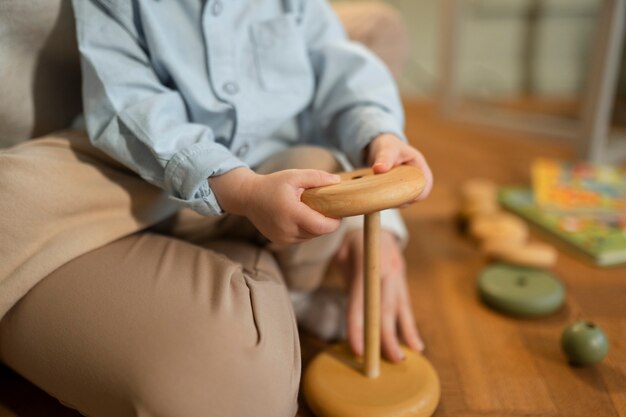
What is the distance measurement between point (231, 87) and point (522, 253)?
44 cm

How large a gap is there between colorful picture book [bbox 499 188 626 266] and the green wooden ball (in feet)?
0.78

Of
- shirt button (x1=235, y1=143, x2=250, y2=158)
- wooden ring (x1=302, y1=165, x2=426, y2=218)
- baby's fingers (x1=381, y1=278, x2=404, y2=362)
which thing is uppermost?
wooden ring (x1=302, y1=165, x2=426, y2=218)

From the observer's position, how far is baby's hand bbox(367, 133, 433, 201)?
1.69 feet

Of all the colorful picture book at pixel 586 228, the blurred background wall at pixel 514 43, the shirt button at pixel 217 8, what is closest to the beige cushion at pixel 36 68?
the shirt button at pixel 217 8

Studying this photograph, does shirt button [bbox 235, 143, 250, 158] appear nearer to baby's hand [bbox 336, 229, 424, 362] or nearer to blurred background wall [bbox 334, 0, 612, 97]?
baby's hand [bbox 336, 229, 424, 362]

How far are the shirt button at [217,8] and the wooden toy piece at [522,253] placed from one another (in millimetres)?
485

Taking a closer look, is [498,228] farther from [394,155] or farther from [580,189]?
[394,155]

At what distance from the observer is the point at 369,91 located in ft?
2.08

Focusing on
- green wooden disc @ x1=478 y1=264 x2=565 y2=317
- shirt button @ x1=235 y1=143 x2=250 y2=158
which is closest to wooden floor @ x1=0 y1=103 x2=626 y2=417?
green wooden disc @ x1=478 y1=264 x2=565 y2=317

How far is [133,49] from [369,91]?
248mm

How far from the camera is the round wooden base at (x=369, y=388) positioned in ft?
1.69

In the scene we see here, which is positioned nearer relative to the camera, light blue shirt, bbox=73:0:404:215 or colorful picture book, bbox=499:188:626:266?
light blue shirt, bbox=73:0:404:215

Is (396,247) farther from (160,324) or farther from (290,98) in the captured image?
(160,324)

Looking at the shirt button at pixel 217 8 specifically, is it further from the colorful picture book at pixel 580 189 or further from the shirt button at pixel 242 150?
the colorful picture book at pixel 580 189
